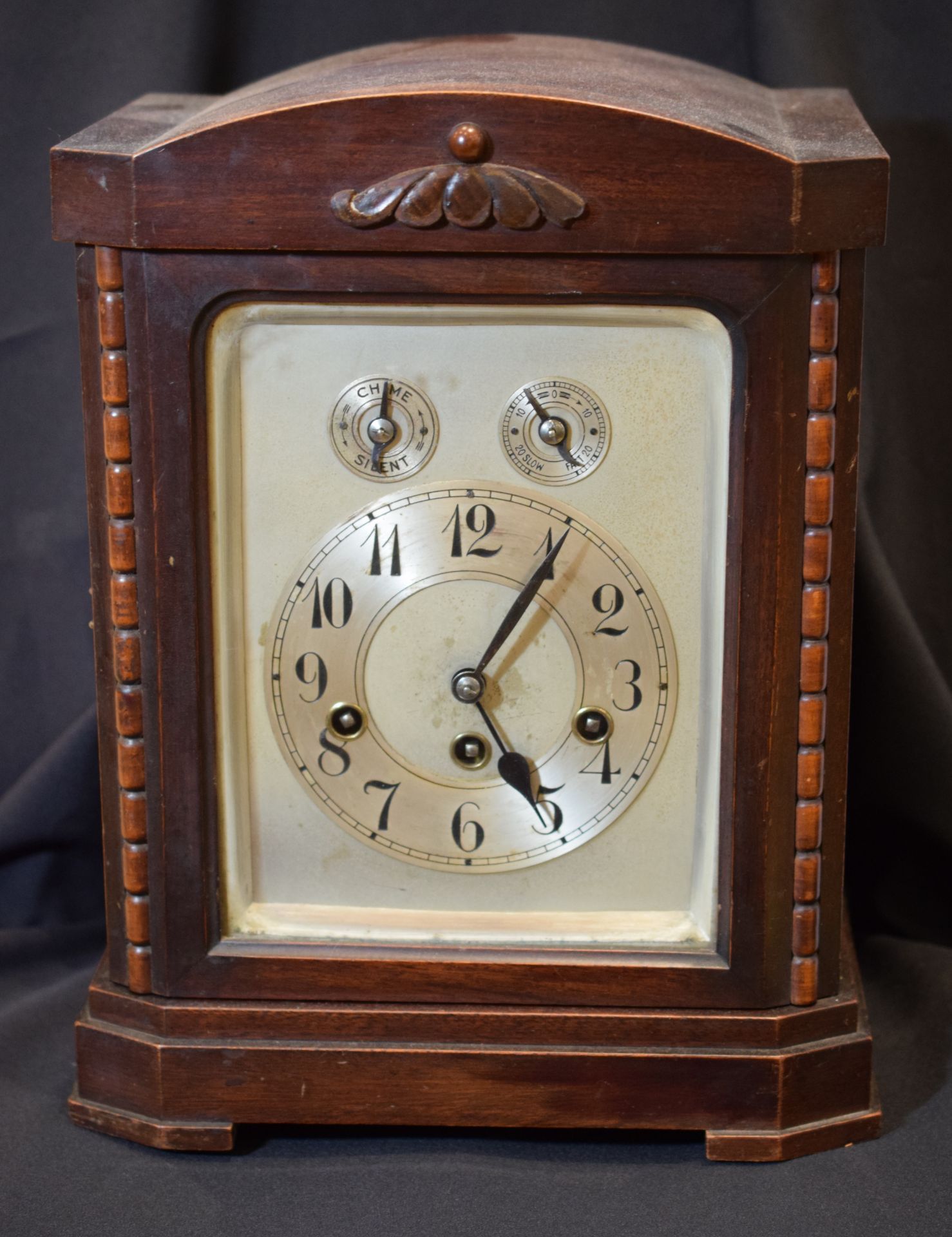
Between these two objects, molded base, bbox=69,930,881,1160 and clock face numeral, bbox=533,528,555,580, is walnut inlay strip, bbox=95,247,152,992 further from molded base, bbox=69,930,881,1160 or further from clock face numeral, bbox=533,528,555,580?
clock face numeral, bbox=533,528,555,580

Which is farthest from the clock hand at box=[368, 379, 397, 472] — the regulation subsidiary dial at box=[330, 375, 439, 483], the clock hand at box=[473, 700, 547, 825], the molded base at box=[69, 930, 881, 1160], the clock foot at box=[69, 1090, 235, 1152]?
the clock foot at box=[69, 1090, 235, 1152]

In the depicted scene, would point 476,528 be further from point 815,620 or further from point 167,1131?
point 167,1131

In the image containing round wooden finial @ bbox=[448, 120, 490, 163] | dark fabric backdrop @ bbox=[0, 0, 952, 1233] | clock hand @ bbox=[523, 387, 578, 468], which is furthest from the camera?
dark fabric backdrop @ bbox=[0, 0, 952, 1233]

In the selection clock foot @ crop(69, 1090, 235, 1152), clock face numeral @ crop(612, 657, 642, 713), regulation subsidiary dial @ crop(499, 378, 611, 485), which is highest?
regulation subsidiary dial @ crop(499, 378, 611, 485)

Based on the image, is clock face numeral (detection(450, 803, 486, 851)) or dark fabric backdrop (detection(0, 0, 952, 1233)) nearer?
clock face numeral (detection(450, 803, 486, 851))

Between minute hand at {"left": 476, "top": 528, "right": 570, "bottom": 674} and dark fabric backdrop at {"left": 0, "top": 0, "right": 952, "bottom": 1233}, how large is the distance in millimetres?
513

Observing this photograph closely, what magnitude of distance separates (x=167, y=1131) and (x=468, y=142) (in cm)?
78

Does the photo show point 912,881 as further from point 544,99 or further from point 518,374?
point 544,99

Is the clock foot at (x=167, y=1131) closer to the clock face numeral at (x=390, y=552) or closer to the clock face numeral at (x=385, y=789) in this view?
the clock face numeral at (x=385, y=789)

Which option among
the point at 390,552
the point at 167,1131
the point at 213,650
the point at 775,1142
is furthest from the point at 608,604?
the point at 167,1131

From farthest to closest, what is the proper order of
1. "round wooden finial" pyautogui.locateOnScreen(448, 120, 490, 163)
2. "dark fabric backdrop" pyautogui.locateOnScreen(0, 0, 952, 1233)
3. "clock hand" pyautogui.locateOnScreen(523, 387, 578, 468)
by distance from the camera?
"dark fabric backdrop" pyautogui.locateOnScreen(0, 0, 952, 1233), "clock hand" pyautogui.locateOnScreen(523, 387, 578, 468), "round wooden finial" pyautogui.locateOnScreen(448, 120, 490, 163)

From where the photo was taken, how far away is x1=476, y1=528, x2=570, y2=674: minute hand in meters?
1.22

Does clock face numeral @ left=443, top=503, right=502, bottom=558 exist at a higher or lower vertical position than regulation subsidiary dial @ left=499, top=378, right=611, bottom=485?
lower

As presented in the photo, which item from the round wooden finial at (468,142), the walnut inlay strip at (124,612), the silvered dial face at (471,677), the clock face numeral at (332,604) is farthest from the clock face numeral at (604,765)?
the round wooden finial at (468,142)
